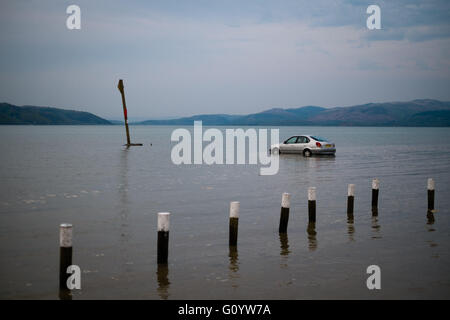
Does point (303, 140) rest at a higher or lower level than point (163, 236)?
higher

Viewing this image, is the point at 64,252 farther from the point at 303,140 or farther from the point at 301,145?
the point at 303,140

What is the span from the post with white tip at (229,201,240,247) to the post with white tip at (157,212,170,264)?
5.52 feet

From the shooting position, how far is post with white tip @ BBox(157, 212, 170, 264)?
27.0 ft

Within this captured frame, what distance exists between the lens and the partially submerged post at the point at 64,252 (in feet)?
23.8

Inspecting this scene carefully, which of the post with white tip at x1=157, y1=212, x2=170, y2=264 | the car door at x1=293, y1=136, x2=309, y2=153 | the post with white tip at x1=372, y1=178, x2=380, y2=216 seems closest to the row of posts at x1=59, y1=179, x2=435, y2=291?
the post with white tip at x1=157, y1=212, x2=170, y2=264

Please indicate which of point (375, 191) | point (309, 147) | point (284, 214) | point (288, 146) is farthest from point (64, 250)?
point (288, 146)

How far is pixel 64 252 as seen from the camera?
290 inches

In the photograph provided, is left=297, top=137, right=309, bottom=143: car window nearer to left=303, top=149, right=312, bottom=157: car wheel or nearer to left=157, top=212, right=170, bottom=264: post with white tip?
left=303, top=149, right=312, bottom=157: car wheel

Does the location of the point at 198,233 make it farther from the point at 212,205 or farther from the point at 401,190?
the point at 401,190

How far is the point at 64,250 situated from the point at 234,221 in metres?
3.64

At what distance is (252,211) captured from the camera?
14414 millimetres

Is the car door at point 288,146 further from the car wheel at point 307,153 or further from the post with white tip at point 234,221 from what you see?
the post with white tip at point 234,221

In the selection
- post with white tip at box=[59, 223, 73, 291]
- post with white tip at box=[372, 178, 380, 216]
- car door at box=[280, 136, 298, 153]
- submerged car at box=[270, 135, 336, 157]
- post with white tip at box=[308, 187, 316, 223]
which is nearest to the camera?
post with white tip at box=[59, 223, 73, 291]
